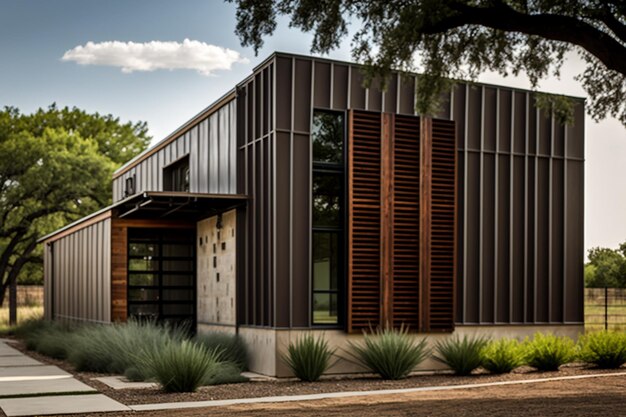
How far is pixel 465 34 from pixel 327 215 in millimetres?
4681

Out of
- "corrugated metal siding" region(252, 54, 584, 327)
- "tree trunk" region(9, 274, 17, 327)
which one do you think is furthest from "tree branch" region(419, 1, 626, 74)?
"tree trunk" region(9, 274, 17, 327)

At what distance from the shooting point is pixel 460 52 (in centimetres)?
1388

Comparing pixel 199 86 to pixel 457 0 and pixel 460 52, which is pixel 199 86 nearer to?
pixel 460 52

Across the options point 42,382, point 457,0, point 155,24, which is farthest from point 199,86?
point 457,0

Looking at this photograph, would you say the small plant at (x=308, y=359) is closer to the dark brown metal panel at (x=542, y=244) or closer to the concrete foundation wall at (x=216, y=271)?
the concrete foundation wall at (x=216, y=271)

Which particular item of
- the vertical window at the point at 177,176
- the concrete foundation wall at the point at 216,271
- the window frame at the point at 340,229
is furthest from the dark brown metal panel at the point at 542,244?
the vertical window at the point at 177,176

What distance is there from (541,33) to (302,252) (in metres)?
6.74

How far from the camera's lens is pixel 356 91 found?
673 inches

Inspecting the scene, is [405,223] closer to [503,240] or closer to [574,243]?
[503,240]

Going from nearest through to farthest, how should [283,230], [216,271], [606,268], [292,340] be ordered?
[292,340] → [283,230] → [216,271] → [606,268]

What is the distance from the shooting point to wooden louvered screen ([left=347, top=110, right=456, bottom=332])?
16656 mm

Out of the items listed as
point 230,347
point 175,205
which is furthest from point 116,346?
point 175,205

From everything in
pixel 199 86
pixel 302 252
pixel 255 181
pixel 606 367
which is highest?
pixel 199 86

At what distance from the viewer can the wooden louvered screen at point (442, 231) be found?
17.4m
